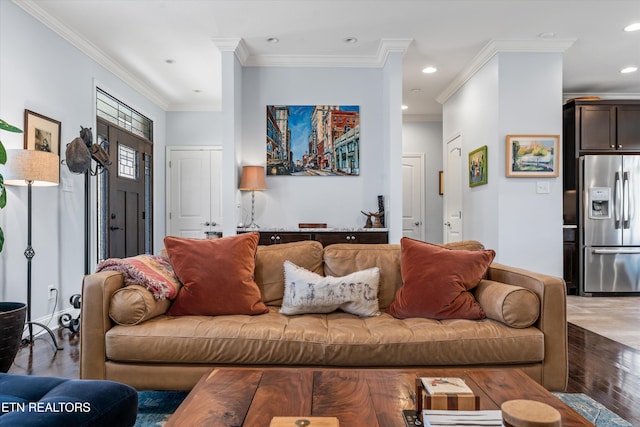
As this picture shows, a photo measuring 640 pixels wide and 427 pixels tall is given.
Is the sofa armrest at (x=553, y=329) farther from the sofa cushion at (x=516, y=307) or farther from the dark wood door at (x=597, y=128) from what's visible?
the dark wood door at (x=597, y=128)

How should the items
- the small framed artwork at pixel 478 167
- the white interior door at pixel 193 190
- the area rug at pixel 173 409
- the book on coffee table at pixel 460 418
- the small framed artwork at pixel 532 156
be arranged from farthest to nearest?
the white interior door at pixel 193 190 < the small framed artwork at pixel 478 167 < the small framed artwork at pixel 532 156 < the area rug at pixel 173 409 < the book on coffee table at pixel 460 418

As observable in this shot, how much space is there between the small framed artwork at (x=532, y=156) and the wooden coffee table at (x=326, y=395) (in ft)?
11.1

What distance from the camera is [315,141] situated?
192 inches

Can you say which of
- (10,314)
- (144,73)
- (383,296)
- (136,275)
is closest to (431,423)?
(383,296)

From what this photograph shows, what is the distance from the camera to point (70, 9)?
3.58 meters

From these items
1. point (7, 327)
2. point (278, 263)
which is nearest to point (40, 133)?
point (7, 327)

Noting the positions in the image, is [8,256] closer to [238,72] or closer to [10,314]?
[10,314]

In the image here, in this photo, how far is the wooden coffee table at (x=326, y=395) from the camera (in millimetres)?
1062

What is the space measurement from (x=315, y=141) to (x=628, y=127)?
3.96 metres

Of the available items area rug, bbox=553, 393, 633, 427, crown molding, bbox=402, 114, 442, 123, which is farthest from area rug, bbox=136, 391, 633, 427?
crown molding, bbox=402, 114, 442, 123

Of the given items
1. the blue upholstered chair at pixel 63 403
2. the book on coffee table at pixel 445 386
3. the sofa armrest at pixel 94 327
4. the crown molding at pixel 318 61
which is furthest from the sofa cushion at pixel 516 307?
the crown molding at pixel 318 61

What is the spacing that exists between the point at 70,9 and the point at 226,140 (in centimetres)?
174

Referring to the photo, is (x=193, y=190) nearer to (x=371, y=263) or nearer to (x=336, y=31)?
(x=336, y=31)

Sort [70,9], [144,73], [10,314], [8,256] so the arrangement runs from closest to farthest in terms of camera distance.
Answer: [10,314], [8,256], [70,9], [144,73]
